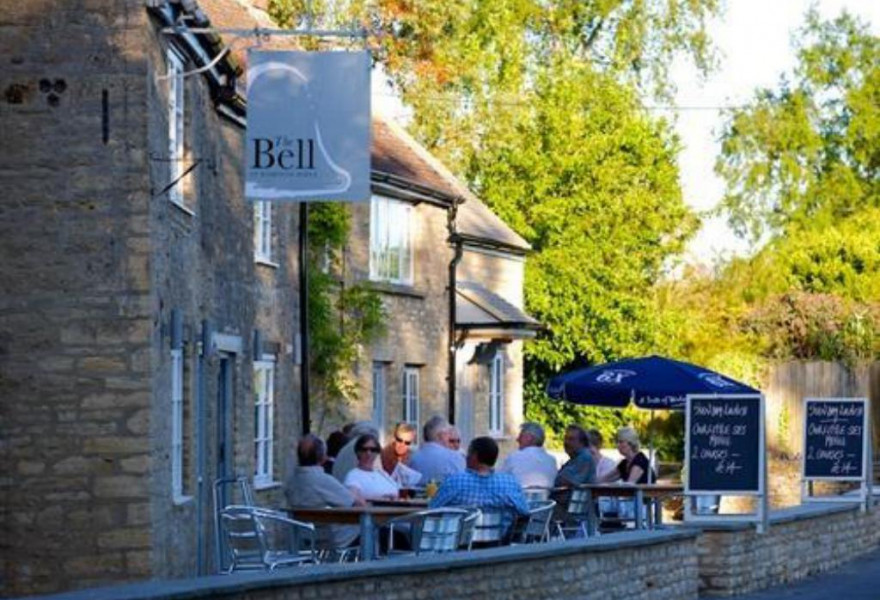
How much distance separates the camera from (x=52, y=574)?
19641 mm

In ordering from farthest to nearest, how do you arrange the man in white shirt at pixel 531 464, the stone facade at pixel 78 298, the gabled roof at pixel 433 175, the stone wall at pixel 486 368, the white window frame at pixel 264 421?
1. the stone wall at pixel 486 368
2. the gabled roof at pixel 433 175
3. the white window frame at pixel 264 421
4. the man in white shirt at pixel 531 464
5. the stone facade at pixel 78 298

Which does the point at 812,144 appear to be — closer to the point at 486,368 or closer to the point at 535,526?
the point at 486,368

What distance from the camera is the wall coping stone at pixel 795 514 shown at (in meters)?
21.8

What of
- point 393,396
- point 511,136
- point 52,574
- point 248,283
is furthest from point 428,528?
point 511,136

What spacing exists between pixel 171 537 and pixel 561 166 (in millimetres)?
31524

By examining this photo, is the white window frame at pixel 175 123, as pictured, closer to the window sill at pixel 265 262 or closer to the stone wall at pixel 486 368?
the window sill at pixel 265 262

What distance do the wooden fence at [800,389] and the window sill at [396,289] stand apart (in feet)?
43.0

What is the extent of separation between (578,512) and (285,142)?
538 centimetres

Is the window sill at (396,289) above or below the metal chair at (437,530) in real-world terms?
above

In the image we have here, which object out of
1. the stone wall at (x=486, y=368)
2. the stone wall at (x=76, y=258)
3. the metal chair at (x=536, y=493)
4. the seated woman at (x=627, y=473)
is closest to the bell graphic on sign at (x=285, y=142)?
the stone wall at (x=76, y=258)

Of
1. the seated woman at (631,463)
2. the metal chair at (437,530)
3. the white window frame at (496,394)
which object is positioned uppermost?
the white window frame at (496,394)

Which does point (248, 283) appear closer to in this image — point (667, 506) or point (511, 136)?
point (667, 506)

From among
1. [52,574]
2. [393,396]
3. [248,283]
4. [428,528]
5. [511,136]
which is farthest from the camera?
[511,136]

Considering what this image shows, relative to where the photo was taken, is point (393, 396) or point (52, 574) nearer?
point (52, 574)
